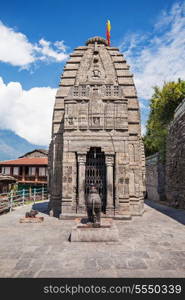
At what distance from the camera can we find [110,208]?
1035cm

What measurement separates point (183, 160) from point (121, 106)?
6.41 meters

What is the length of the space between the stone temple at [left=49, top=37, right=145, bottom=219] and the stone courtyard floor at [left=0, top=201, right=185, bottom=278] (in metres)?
2.38

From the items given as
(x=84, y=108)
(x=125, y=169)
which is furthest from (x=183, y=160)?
(x=84, y=108)

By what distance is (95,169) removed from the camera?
1143cm

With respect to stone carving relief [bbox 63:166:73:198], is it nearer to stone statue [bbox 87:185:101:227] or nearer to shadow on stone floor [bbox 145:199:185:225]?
stone statue [bbox 87:185:101:227]

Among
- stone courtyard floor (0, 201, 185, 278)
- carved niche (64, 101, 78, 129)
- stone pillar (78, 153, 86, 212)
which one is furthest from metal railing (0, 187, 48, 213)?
carved niche (64, 101, 78, 129)

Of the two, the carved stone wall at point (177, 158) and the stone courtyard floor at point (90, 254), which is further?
the carved stone wall at point (177, 158)

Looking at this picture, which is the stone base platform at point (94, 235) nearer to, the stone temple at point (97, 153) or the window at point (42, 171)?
the stone temple at point (97, 153)

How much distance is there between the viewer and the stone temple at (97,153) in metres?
10.6

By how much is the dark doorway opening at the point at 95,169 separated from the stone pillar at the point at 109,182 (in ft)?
2.26

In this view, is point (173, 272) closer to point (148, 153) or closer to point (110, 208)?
point (110, 208)

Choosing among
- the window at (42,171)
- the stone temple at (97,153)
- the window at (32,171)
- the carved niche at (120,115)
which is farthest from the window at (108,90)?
the window at (32,171)

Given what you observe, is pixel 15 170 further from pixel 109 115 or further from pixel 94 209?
pixel 94 209

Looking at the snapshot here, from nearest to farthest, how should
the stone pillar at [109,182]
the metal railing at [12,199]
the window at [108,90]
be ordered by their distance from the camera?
the stone pillar at [109,182] < the window at [108,90] < the metal railing at [12,199]
